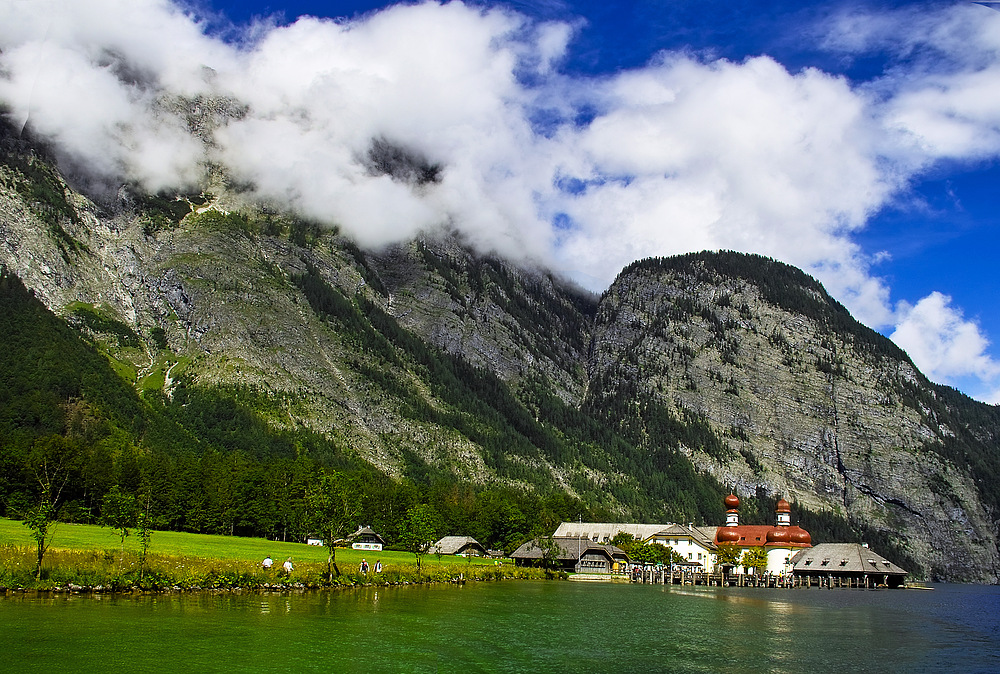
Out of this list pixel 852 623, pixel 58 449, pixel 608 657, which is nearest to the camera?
pixel 608 657

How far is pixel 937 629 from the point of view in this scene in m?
74.2

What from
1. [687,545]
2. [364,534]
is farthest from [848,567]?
[364,534]

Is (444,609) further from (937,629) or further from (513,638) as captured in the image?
(937,629)

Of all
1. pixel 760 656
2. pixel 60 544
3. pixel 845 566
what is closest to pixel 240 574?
pixel 60 544

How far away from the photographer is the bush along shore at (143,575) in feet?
173

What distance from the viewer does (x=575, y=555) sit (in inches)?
6132

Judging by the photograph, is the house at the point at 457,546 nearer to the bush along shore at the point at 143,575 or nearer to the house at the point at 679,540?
the house at the point at 679,540

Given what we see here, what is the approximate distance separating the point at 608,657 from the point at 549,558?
10113 cm

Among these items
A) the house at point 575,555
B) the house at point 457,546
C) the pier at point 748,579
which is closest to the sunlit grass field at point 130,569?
the house at point 575,555

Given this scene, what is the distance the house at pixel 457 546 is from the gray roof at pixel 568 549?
12815mm

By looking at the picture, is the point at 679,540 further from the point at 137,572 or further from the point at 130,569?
the point at 130,569

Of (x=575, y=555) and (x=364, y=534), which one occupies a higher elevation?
(x=364, y=534)

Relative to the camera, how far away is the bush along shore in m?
52.6

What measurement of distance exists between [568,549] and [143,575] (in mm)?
110103
